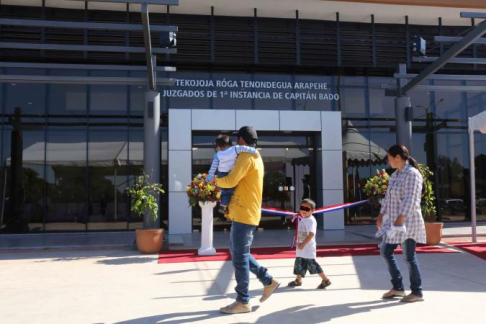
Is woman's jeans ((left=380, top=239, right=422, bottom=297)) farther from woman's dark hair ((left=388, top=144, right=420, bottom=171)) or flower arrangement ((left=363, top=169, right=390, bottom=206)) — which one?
flower arrangement ((left=363, top=169, right=390, bottom=206))

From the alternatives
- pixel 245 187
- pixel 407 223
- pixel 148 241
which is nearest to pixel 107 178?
pixel 148 241

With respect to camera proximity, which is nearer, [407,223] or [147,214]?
[407,223]

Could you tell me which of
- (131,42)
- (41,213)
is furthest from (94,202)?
(131,42)

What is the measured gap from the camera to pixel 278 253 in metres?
8.97

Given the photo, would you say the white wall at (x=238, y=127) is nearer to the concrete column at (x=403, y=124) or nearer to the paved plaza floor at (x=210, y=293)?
the concrete column at (x=403, y=124)

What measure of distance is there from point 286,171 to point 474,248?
250 inches

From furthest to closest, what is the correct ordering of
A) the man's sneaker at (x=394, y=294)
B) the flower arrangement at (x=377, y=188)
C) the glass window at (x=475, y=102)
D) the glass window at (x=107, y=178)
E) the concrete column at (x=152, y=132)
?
the glass window at (x=475, y=102), the glass window at (x=107, y=178), the concrete column at (x=152, y=132), the flower arrangement at (x=377, y=188), the man's sneaker at (x=394, y=294)

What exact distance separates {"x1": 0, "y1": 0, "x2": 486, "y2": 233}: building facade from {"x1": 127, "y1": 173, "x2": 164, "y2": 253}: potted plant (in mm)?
3126

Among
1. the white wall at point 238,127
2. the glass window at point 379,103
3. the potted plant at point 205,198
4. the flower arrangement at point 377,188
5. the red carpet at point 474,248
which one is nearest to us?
the red carpet at point 474,248

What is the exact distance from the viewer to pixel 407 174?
493cm

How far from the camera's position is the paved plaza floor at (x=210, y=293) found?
4.41 metres

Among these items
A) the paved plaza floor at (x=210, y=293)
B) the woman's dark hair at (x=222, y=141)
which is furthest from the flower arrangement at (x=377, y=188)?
the woman's dark hair at (x=222, y=141)

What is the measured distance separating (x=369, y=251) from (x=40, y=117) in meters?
10.3

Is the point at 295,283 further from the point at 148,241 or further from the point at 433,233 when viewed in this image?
the point at 433,233
